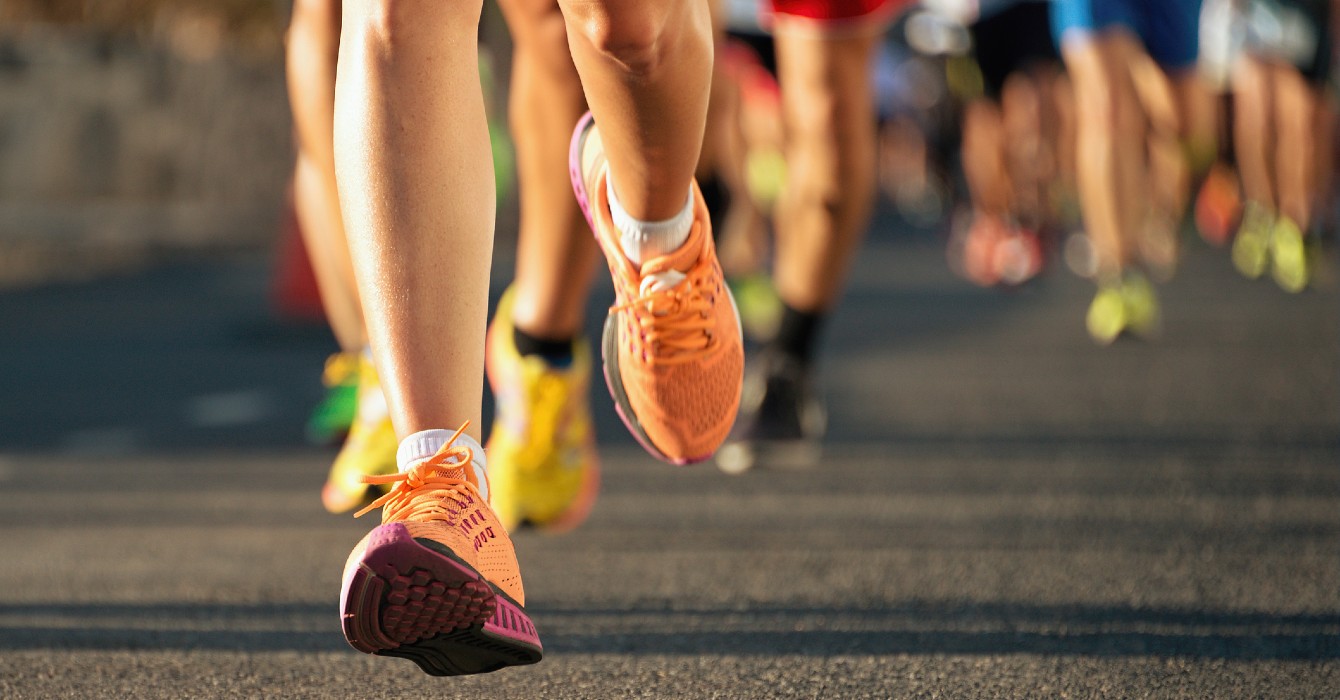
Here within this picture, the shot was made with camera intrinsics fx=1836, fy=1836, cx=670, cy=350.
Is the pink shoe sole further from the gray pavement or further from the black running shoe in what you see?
the black running shoe

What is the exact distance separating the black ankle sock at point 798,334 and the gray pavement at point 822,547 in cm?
29

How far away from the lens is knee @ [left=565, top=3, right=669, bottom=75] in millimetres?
2115

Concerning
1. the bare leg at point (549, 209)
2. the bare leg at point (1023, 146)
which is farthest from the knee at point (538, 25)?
the bare leg at point (1023, 146)

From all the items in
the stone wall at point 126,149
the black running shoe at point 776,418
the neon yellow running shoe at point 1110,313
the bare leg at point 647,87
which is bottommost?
the stone wall at point 126,149

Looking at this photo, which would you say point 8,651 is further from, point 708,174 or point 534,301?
point 708,174

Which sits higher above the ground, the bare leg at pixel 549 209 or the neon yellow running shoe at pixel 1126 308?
the bare leg at pixel 549 209

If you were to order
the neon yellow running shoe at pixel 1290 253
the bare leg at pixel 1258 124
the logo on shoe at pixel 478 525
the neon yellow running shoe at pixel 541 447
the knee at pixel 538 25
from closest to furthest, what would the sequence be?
1. the logo on shoe at pixel 478 525
2. the knee at pixel 538 25
3. the neon yellow running shoe at pixel 541 447
4. the neon yellow running shoe at pixel 1290 253
5. the bare leg at pixel 1258 124

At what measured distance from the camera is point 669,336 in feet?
8.26

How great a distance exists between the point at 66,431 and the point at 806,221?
236cm

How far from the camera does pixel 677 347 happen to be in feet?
8.29

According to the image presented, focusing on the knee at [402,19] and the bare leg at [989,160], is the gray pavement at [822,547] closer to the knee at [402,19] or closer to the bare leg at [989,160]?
the knee at [402,19]

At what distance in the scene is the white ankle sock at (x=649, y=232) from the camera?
97.0 inches

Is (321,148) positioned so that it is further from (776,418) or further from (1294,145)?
(1294,145)

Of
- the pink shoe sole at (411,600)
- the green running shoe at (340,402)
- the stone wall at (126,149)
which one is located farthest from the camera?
the stone wall at (126,149)
